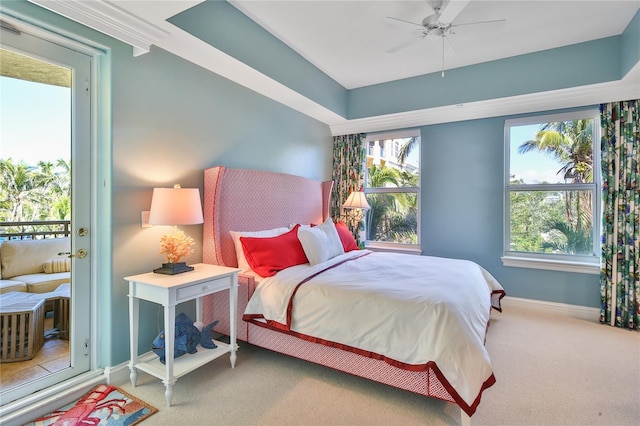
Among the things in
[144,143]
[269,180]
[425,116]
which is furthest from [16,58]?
[425,116]

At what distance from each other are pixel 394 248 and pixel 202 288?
10.7ft

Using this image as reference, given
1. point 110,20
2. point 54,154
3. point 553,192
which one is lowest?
point 553,192

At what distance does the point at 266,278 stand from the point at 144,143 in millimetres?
1436

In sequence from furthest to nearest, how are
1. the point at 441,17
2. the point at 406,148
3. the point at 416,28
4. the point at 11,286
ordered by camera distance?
the point at 406,148, the point at 416,28, the point at 441,17, the point at 11,286

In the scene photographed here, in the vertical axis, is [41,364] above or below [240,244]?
below

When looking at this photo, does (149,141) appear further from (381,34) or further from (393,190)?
(393,190)

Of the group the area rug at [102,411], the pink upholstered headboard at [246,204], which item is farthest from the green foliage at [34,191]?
the area rug at [102,411]

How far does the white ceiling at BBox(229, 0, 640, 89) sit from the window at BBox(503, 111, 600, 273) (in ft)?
3.19

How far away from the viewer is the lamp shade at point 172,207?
2232 mm

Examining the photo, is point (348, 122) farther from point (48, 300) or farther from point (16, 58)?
point (48, 300)

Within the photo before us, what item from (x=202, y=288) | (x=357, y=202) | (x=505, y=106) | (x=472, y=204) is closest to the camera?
(x=202, y=288)

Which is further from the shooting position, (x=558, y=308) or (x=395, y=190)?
(x=395, y=190)

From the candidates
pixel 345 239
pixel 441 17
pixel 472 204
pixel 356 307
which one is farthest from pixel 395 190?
pixel 356 307

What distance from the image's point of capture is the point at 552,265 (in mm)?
3824
